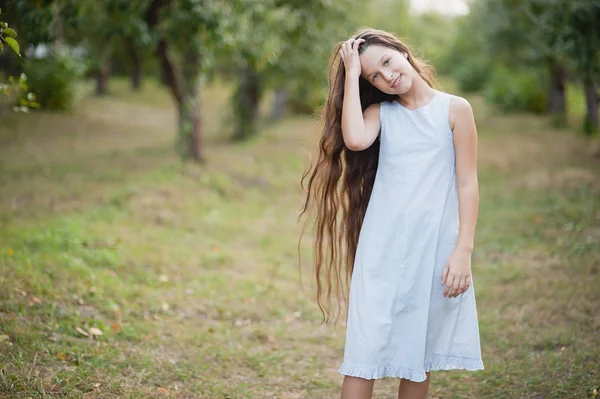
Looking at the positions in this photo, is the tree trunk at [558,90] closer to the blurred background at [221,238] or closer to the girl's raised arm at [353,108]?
the blurred background at [221,238]

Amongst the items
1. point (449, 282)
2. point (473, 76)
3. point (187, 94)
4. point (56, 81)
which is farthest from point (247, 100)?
point (473, 76)

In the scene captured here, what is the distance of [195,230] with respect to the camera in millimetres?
7129

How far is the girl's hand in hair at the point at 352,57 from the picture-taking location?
260 centimetres

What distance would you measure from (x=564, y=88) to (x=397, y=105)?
16.7 m

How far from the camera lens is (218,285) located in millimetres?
5531

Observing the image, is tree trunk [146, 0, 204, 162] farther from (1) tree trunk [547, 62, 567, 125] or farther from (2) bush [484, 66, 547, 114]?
(2) bush [484, 66, 547, 114]

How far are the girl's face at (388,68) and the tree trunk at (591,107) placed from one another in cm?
854

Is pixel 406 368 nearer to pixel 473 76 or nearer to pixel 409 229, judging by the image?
pixel 409 229

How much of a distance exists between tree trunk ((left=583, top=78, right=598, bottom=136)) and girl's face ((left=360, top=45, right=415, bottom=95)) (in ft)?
28.0

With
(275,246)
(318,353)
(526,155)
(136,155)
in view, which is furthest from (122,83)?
(318,353)

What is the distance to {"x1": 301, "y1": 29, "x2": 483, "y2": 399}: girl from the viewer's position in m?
2.55

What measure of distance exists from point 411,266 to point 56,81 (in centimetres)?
1577

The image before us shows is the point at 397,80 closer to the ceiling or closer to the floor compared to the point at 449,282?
closer to the ceiling

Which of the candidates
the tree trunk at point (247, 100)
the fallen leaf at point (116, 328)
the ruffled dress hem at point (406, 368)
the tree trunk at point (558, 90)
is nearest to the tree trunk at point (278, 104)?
the tree trunk at point (247, 100)
